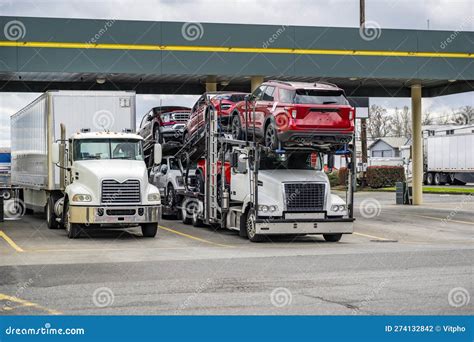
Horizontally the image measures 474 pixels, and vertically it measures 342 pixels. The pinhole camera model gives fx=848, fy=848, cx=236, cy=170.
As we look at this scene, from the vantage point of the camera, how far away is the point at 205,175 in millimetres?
24141

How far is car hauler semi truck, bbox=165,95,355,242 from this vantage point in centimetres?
2048

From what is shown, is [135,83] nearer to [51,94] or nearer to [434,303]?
[51,94]

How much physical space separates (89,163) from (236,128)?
4.14 meters

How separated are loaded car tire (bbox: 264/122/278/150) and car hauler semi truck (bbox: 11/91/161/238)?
3.06 m

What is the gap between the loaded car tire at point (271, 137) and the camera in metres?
20.5

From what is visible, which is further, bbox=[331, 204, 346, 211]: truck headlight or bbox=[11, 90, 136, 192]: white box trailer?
bbox=[11, 90, 136, 192]: white box trailer

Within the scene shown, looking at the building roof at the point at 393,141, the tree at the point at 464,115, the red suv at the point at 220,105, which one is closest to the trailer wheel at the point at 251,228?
the red suv at the point at 220,105

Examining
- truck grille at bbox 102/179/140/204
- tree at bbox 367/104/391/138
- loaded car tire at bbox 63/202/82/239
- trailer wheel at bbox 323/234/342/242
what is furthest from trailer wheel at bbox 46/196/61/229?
tree at bbox 367/104/391/138

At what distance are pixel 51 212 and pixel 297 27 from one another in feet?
33.5

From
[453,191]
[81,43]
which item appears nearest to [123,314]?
[81,43]

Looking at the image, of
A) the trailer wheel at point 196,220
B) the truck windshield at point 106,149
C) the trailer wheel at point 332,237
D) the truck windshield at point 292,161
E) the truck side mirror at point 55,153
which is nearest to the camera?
the truck windshield at point 292,161

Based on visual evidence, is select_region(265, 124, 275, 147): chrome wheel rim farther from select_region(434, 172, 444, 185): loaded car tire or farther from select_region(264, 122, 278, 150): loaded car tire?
select_region(434, 172, 444, 185): loaded car tire

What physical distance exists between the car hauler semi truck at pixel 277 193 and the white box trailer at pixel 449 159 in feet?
138

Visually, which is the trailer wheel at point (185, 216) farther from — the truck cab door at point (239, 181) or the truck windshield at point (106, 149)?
the truck windshield at point (106, 149)
